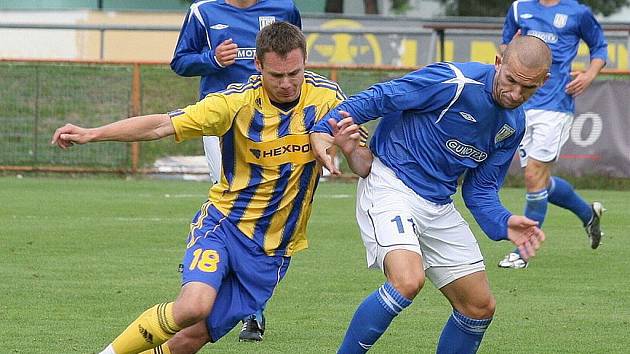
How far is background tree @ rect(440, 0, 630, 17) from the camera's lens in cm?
3462

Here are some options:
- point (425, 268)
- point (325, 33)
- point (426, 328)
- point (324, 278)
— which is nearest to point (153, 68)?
point (325, 33)

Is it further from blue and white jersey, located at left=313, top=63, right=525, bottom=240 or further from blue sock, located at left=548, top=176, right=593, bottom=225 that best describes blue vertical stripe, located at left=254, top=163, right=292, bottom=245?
blue sock, located at left=548, top=176, right=593, bottom=225

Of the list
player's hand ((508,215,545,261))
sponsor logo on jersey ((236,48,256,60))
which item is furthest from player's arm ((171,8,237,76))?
player's hand ((508,215,545,261))

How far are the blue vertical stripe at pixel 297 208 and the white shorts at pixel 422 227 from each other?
298 mm

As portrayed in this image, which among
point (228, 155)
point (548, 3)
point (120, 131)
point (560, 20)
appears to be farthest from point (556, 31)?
point (120, 131)

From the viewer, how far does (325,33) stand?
840 inches

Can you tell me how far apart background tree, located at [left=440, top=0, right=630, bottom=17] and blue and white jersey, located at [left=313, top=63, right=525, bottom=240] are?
28764 mm

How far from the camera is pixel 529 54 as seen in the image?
5.52 meters

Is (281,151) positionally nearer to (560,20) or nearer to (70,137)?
(70,137)

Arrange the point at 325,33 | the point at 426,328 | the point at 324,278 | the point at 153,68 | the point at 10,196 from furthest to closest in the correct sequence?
the point at 325,33
the point at 153,68
the point at 10,196
the point at 324,278
the point at 426,328

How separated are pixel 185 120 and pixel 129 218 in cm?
710

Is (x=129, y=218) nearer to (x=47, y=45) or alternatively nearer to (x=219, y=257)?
(x=219, y=257)

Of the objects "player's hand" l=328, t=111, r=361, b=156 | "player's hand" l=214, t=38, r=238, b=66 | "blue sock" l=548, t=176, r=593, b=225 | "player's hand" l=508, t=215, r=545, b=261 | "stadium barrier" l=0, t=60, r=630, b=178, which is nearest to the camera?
"player's hand" l=508, t=215, r=545, b=261

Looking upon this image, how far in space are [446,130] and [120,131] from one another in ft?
4.76
